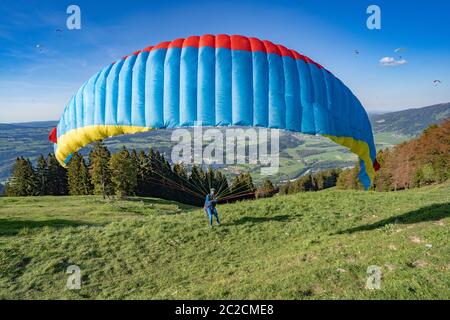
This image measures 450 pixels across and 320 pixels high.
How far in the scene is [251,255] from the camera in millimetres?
14633

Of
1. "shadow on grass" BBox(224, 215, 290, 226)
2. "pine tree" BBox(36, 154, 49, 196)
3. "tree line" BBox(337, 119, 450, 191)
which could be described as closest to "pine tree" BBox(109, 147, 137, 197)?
"pine tree" BBox(36, 154, 49, 196)

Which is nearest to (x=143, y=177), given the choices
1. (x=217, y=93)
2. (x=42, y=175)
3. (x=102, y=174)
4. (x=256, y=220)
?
(x=102, y=174)

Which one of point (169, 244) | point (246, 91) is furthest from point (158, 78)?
point (169, 244)

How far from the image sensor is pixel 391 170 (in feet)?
189

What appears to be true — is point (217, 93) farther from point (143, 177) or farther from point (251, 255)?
point (143, 177)

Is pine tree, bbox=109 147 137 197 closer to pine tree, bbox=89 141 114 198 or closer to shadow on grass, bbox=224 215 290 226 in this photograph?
pine tree, bbox=89 141 114 198

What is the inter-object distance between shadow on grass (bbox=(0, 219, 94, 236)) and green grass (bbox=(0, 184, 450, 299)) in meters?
0.60

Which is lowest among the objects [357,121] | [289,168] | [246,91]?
[289,168]

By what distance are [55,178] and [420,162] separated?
201ft

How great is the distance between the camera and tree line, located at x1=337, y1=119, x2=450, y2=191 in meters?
47.6
